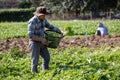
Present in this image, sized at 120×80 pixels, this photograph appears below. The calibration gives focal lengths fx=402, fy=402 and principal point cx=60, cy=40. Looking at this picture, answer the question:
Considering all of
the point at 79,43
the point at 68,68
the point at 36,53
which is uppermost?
the point at 36,53

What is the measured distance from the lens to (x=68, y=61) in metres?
11.1

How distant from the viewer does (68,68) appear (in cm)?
1030

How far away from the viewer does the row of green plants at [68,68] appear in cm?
915

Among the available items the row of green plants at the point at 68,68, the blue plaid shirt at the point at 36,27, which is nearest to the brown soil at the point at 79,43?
the row of green plants at the point at 68,68

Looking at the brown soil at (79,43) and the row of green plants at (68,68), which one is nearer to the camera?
the row of green plants at (68,68)

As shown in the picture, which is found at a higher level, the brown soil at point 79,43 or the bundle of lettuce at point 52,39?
the bundle of lettuce at point 52,39

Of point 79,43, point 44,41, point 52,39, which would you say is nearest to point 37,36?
point 44,41

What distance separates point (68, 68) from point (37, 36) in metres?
1.30

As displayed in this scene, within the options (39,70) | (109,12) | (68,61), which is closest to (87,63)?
(68,61)

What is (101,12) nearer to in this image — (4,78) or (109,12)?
(109,12)

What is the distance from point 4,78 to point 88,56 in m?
2.93

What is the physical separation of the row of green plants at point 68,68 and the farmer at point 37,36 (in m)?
0.33

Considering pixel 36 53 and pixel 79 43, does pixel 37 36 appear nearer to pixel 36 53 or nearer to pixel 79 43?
pixel 36 53

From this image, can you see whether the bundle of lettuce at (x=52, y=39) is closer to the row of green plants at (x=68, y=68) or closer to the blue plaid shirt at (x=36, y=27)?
the blue plaid shirt at (x=36, y=27)
